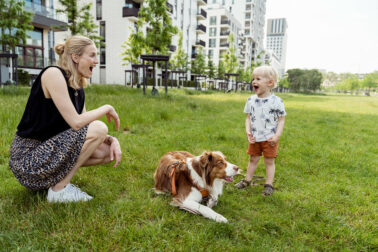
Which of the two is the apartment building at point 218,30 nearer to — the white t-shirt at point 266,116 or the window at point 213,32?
the window at point 213,32

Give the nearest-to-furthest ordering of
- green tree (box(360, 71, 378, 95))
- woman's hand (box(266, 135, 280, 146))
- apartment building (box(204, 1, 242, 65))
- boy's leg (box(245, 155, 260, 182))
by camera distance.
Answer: woman's hand (box(266, 135, 280, 146)) < boy's leg (box(245, 155, 260, 182)) < apartment building (box(204, 1, 242, 65)) < green tree (box(360, 71, 378, 95))

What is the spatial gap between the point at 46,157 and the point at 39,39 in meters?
29.5

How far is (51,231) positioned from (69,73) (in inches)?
69.1

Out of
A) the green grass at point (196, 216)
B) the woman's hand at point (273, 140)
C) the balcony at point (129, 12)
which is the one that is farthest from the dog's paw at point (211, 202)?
the balcony at point (129, 12)

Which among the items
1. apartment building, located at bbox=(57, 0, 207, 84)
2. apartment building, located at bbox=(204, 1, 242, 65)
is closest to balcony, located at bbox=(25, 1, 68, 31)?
apartment building, located at bbox=(57, 0, 207, 84)

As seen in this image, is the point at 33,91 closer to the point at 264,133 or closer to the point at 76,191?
the point at 76,191

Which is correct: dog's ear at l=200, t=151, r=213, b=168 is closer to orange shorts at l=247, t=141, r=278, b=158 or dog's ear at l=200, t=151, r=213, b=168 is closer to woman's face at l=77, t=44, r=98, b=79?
orange shorts at l=247, t=141, r=278, b=158

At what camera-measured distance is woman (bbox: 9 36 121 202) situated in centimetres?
272

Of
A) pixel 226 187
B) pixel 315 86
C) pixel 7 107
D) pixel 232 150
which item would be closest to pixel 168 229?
pixel 226 187

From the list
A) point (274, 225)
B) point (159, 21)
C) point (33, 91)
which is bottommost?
point (274, 225)

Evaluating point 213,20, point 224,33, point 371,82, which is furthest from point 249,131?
point 371,82

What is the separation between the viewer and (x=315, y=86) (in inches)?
4129

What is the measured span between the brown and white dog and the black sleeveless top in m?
1.61

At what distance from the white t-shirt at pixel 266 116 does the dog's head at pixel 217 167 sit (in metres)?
1.18
